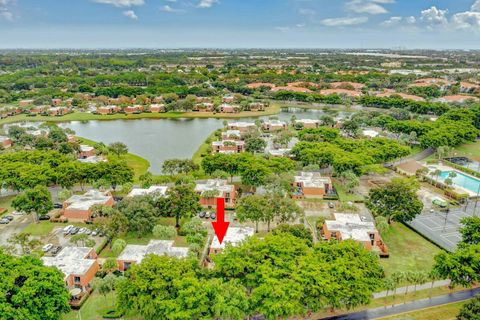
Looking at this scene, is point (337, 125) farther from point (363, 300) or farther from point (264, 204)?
point (363, 300)

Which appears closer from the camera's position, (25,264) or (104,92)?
(25,264)

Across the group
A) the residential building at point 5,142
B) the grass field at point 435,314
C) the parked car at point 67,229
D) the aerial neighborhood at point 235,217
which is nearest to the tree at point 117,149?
the aerial neighborhood at point 235,217

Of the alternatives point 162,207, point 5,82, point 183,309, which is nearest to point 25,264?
point 183,309

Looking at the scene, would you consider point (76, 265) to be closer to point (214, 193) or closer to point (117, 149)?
point (214, 193)

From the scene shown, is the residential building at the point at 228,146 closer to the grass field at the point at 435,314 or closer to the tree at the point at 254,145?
the tree at the point at 254,145

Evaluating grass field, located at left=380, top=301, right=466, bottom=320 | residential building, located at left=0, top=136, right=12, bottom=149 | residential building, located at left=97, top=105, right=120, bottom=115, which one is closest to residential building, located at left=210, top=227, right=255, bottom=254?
grass field, located at left=380, top=301, right=466, bottom=320

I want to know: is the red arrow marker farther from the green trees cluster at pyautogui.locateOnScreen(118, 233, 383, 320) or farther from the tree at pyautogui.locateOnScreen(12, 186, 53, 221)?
the tree at pyautogui.locateOnScreen(12, 186, 53, 221)

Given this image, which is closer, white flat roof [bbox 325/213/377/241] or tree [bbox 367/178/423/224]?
white flat roof [bbox 325/213/377/241]
